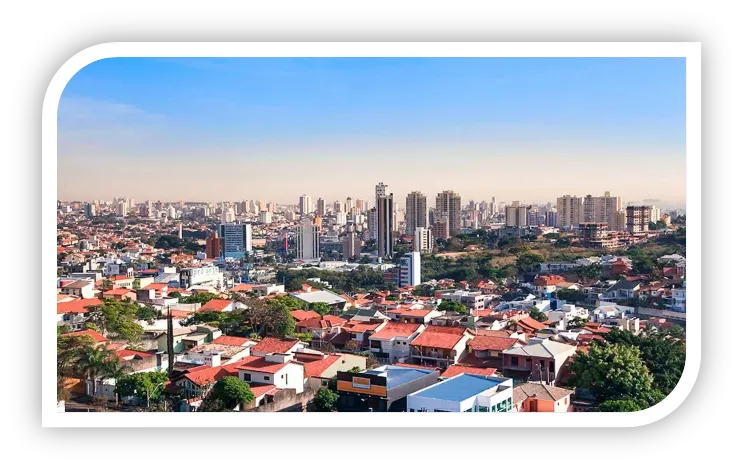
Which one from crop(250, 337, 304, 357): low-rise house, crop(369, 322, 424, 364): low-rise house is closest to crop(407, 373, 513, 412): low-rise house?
crop(250, 337, 304, 357): low-rise house

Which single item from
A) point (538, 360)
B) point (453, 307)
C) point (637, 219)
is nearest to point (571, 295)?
point (453, 307)

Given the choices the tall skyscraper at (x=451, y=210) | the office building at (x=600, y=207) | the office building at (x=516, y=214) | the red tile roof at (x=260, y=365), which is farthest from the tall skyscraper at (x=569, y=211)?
the red tile roof at (x=260, y=365)

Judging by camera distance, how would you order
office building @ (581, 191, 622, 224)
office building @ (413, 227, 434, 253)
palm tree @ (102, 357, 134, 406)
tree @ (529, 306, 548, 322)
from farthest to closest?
office building @ (413, 227, 434, 253), office building @ (581, 191, 622, 224), tree @ (529, 306, 548, 322), palm tree @ (102, 357, 134, 406)

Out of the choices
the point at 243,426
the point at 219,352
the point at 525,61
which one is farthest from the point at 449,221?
the point at 243,426

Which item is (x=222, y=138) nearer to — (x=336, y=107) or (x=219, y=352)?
(x=336, y=107)

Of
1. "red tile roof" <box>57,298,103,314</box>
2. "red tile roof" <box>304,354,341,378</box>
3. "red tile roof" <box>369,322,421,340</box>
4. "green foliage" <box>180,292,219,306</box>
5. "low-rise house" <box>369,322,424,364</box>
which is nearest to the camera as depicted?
"red tile roof" <box>304,354,341,378</box>

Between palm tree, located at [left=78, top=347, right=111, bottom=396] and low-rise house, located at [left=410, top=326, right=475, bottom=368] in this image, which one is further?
low-rise house, located at [left=410, top=326, right=475, bottom=368]

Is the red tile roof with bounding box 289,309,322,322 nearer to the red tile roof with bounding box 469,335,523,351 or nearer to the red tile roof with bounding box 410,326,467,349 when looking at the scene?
the red tile roof with bounding box 410,326,467,349

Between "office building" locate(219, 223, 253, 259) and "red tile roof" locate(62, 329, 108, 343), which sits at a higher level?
"office building" locate(219, 223, 253, 259)

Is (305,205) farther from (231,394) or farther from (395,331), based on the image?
(231,394)
